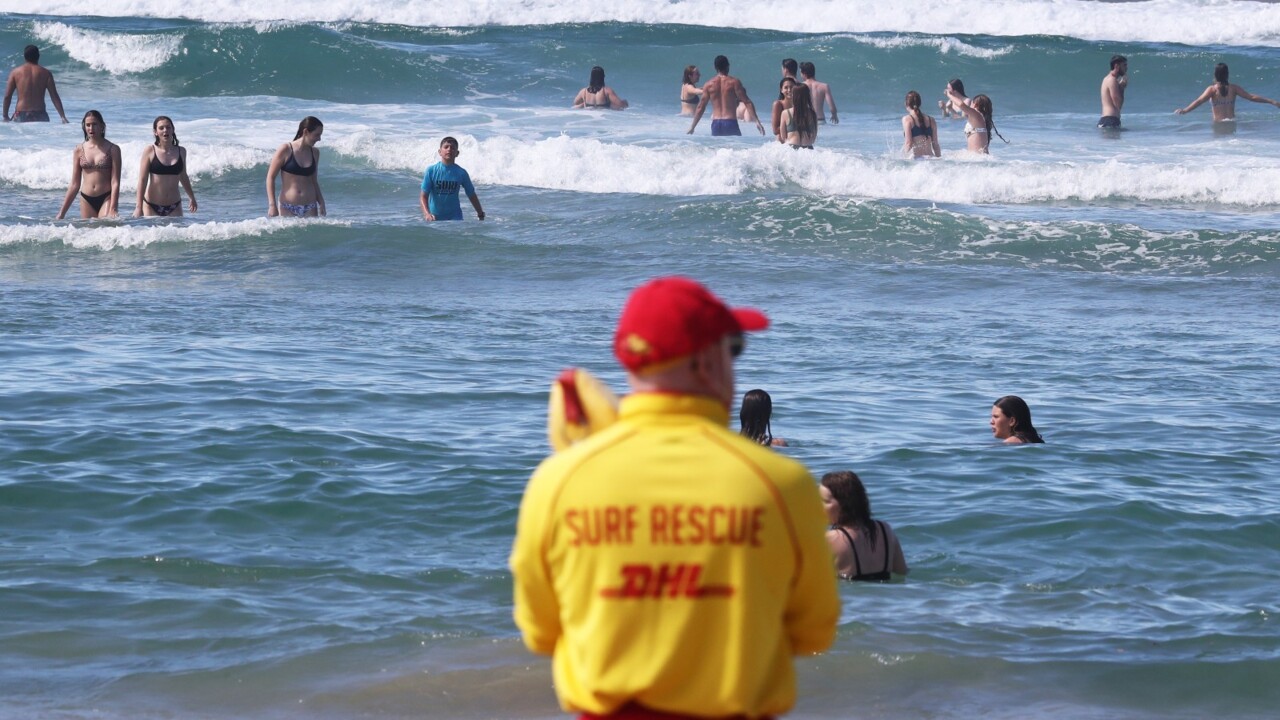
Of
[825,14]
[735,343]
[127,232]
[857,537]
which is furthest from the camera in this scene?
[825,14]

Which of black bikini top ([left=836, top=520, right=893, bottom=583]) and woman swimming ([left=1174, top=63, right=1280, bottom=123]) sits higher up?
woman swimming ([left=1174, top=63, right=1280, bottom=123])

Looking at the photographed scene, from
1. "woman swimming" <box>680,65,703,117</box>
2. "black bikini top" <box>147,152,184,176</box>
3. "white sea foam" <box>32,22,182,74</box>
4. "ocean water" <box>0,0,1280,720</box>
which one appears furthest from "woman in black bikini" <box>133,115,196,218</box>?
"white sea foam" <box>32,22,182,74</box>

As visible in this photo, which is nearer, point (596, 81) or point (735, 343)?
point (735, 343)

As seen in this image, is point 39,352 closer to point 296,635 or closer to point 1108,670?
point 296,635

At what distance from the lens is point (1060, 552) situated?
7367 millimetres

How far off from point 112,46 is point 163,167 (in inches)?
719

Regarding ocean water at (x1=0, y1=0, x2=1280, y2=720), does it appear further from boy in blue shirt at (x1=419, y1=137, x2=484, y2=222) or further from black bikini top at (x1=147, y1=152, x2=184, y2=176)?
black bikini top at (x1=147, y1=152, x2=184, y2=176)

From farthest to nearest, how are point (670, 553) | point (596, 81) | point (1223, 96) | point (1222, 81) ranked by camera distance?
point (596, 81) → point (1223, 96) → point (1222, 81) → point (670, 553)

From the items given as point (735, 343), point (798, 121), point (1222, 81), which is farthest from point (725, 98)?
point (735, 343)

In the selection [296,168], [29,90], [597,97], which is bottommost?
[296,168]

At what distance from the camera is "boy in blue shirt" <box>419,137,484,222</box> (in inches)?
643

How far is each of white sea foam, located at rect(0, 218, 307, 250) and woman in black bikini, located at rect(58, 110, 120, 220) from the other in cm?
26

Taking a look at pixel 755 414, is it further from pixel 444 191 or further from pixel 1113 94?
pixel 1113 94

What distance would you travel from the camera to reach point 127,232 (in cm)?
1585
